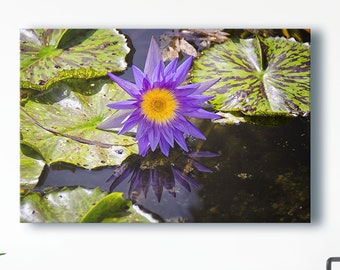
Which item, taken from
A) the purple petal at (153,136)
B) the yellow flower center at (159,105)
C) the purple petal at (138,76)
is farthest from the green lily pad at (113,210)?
the purple petal at (138,76)

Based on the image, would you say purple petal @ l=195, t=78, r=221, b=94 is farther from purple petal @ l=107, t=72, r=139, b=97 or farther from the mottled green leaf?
the mottled green leaf

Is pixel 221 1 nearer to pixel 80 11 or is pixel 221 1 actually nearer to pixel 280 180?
pixel 80 11

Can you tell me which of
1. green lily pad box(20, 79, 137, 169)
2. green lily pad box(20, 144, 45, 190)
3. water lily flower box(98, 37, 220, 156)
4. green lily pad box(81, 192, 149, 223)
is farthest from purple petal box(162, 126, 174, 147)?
green lily pad box(20, 144, 45, 190)

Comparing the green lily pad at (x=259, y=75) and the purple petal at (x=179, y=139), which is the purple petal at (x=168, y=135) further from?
the green lily pad at (x=259, y=75)

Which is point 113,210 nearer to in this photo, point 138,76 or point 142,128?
point 142,128

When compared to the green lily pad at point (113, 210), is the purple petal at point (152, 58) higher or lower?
higher
